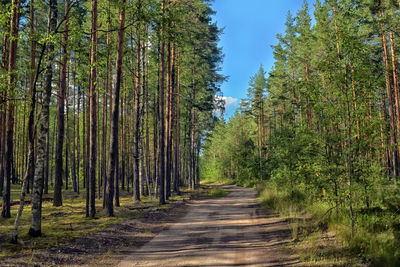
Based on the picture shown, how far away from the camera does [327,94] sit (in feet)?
27.5

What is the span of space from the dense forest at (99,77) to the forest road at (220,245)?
4183mm

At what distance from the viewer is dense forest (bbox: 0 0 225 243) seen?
9172 mm

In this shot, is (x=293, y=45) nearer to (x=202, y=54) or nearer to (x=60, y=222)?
(x=202, y=54)

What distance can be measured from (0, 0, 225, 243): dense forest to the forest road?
13.7 feet

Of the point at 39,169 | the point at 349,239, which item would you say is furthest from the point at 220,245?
the point at 39,169

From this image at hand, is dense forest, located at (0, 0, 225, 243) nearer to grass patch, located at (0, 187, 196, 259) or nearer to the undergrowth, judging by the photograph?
grass patch, located at (0, 187, 196, 259)

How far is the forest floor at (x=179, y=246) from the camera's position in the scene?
6.73 m

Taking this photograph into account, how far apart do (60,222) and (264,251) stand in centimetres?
952

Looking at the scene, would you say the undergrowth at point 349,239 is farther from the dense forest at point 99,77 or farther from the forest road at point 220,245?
the dense forest at point 99,77

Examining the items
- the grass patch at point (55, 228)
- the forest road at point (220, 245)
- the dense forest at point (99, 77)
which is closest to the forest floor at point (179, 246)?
the forest road at point (220, 245)

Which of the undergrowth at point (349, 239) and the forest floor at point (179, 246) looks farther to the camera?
the forest floor at point (179, 246)

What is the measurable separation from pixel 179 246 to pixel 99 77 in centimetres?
1264

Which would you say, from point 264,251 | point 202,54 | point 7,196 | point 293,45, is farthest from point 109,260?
point 293,45

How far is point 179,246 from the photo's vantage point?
8234mm
